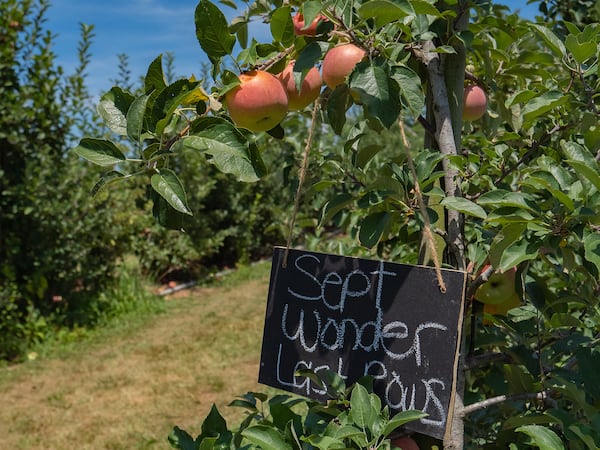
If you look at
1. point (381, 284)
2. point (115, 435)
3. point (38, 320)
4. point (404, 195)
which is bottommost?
point (115, 435)

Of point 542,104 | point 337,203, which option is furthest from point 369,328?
point 542,104

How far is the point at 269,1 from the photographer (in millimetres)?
1104

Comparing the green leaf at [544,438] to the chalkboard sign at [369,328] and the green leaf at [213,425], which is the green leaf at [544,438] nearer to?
the chalkboard sign at [369,328]

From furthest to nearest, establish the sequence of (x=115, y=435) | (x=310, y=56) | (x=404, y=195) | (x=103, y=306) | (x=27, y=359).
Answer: (x=103, y=306) < (x=27, y=359) < (x=115, y=435) < (x=404, y=195) < (x=310, y=56)

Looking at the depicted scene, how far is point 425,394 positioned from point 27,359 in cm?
389

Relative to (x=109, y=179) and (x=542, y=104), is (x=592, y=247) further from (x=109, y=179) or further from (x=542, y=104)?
(x=109, y=179)

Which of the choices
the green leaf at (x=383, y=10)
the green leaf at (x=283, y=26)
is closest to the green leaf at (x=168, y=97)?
the green leaf at (x=283, y=26)

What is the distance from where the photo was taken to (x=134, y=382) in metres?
3.71

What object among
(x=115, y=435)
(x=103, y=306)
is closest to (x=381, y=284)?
(x=115, y=435)

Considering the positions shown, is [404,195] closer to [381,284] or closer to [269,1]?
[381,284]

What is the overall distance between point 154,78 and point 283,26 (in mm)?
205

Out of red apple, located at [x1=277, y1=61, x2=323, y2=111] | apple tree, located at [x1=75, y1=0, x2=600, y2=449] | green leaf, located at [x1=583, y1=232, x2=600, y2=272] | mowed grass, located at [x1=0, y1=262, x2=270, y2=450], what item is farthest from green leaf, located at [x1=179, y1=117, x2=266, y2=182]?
mowed grass, located at [x1=0, y1=262, x2=270, y2=450]

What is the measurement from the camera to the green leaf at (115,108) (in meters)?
0.88

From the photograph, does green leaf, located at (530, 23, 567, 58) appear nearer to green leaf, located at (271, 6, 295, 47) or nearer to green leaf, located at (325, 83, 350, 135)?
green leaf, located at (325, 83, 350, 135)
